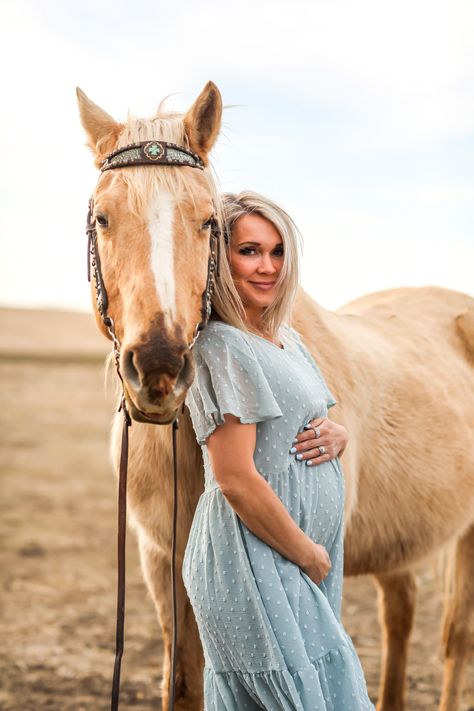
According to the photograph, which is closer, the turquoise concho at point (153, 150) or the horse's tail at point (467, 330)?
the turquoise concho at point (153, 150)

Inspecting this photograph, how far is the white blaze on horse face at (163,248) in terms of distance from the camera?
170 cm

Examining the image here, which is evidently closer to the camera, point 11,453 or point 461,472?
point 461,472

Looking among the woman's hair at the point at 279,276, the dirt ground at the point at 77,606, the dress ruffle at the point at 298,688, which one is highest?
the woman's hair at the point at 279,276

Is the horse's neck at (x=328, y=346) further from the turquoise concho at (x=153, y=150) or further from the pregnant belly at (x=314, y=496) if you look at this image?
the turquoise concho at (x=153, y=150)

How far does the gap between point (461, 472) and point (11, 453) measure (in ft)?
33.8

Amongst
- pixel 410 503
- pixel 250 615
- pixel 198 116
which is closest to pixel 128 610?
pixel 410 503

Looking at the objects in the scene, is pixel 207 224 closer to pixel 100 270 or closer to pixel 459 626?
pixel 100 270

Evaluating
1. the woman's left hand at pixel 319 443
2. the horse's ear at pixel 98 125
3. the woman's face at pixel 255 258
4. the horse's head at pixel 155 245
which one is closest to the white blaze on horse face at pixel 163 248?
the horse's head at pixel 155 245

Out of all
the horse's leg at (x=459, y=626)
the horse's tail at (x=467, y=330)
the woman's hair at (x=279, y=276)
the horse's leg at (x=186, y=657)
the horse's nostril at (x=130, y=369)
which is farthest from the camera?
the horse's tail at (x=467, y=330)

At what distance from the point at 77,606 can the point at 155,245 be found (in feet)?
13.7

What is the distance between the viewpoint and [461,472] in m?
3.54

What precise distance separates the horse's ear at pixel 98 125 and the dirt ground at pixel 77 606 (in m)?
2.91

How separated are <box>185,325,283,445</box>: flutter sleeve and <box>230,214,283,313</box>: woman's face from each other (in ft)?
0.56

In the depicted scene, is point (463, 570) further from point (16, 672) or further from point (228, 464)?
point (228, 464)
